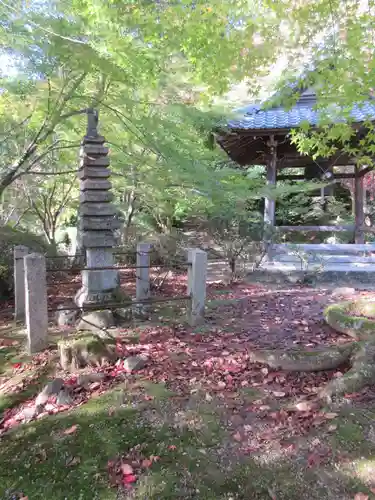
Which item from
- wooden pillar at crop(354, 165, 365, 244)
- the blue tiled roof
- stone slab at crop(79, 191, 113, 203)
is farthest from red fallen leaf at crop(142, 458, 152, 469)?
wooden pillar at crop(354, 165, 365, 244)

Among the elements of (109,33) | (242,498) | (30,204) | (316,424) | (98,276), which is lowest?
(242,498)

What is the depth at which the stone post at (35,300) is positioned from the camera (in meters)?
3.97

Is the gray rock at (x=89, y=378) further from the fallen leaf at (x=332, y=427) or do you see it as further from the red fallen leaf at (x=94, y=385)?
the fallen leaf at (x=332, y=427)

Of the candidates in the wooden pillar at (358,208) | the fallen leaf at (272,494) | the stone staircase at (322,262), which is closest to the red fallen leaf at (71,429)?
the fallen leaf at (272,494)

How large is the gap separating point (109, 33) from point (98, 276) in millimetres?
3214

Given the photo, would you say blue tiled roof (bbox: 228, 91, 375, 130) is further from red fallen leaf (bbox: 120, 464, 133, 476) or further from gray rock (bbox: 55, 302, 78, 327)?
red fallen leaf (bbox: 120, 464, 133, 476)

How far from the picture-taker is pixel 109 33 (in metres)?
4.34

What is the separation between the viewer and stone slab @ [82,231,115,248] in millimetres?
5391

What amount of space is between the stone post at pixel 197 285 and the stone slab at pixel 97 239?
4.34 feet

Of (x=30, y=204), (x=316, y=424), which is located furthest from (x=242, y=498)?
(x=30, y=204)

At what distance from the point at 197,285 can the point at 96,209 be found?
6.13 feet

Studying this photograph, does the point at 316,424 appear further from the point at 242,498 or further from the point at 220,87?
the point at 220,87

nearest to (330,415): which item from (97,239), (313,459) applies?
(313,459)

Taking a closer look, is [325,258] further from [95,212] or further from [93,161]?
[93,161]
